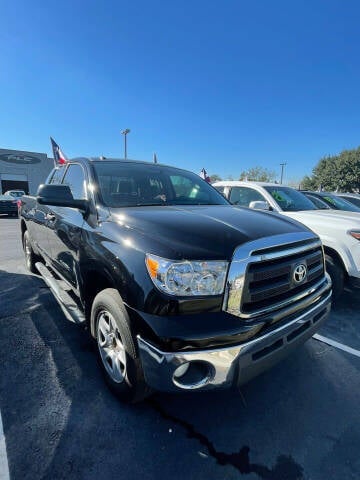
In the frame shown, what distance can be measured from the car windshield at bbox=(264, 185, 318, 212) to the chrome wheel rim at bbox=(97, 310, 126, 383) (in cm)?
403

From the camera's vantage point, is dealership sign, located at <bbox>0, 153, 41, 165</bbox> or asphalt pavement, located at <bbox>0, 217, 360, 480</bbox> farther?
dealership sign, located at <bbox>0, 153, 41, 165</bbox>

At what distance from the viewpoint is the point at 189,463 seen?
1.77m

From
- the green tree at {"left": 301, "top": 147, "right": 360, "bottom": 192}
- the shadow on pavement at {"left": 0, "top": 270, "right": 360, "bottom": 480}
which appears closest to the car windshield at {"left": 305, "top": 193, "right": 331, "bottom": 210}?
the shadow on pavement at {"left": 0, "top": 270, "right": 360, "bottom": 480}

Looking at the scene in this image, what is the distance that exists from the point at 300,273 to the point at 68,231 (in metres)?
2.26

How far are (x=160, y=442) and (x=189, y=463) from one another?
0.24 metres

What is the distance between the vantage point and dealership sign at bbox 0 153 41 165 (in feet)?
101

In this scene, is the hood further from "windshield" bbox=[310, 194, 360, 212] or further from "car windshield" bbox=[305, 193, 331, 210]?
"windshield" bbox=[310, 194, 360, 212]

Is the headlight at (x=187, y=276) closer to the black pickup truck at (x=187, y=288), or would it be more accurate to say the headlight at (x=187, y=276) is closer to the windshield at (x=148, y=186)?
the black pickup truck at (x=187, y=288)

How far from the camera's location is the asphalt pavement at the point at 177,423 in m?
1.74

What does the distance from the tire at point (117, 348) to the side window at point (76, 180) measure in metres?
1.24

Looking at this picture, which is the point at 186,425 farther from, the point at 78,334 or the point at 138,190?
the point at 138,190

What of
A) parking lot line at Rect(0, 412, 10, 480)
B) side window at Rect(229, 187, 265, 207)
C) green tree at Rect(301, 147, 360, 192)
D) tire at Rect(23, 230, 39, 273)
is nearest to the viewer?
parking lot line at Rect(0, 412, 10, 480)

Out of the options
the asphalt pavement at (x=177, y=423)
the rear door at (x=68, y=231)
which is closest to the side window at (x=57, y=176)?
the rear door at (x=68, y=231)

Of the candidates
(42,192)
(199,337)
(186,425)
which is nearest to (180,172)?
(42,192)
